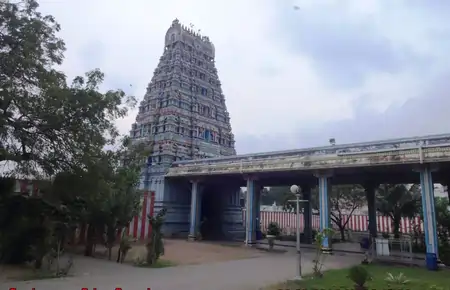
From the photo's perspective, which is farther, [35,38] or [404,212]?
[404,212]

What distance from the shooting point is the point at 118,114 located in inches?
456

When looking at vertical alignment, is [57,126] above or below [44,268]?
above

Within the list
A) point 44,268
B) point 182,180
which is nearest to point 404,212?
point 182,180

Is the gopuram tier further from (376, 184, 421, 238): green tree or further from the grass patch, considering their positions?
(376, 184, 421, 238): green tree

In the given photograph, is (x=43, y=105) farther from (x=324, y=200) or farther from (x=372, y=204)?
(x=372, y=204)

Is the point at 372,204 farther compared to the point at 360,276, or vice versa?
the point at 372,204

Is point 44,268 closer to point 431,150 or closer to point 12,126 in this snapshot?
point 12,126

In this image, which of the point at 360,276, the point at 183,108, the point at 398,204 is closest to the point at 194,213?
the point at 183,108

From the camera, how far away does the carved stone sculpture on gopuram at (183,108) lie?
87.0 feet

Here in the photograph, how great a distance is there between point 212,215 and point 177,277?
19.0 m

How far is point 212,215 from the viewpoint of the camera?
2864 centimetres

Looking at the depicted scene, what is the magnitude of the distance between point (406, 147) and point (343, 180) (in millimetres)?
7316

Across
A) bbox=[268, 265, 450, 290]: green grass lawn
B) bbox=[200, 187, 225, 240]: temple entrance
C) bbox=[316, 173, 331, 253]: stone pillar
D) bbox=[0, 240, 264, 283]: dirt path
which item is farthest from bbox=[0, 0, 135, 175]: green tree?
bbox=[200, 187, 225, 240]: temple entrance

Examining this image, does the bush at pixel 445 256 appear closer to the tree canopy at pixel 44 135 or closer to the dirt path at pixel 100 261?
the dirt path at pixel 100 261
